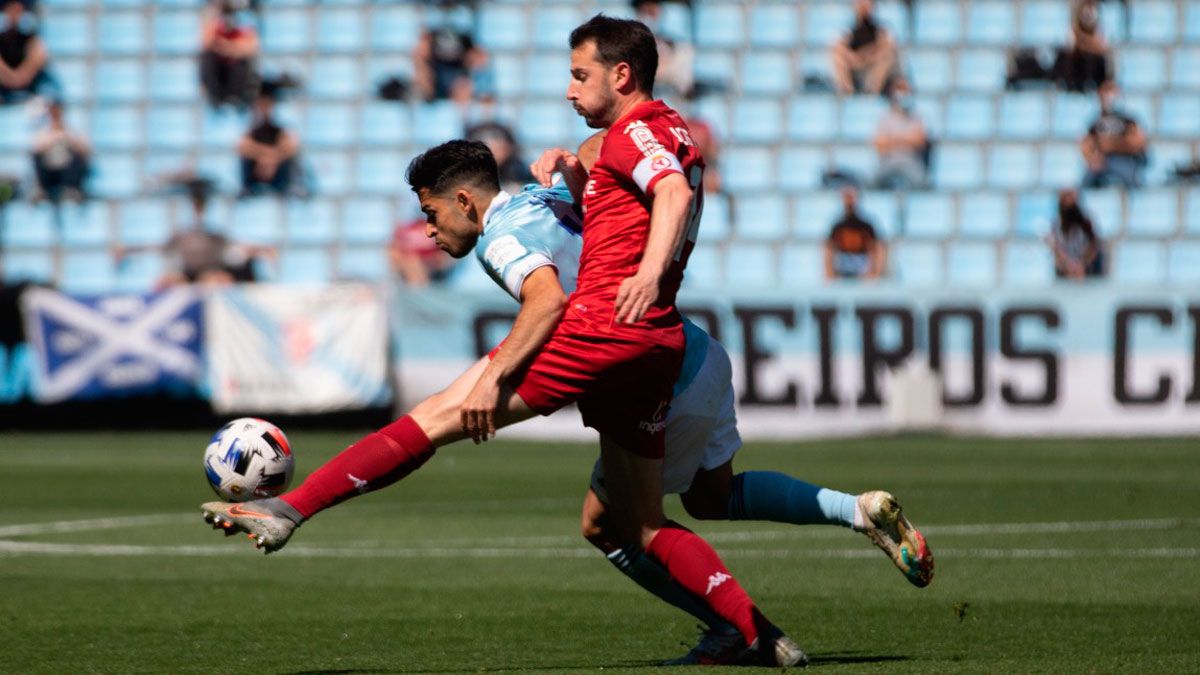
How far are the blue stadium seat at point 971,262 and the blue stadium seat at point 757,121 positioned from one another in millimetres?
2652

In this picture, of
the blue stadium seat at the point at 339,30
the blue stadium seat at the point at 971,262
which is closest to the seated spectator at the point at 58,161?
the blue stadium seat at the point at 339,30

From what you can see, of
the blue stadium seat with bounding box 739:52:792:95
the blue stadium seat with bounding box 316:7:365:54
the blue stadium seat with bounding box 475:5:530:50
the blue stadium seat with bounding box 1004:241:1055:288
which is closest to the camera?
the blue stadium seat with bounding box 1004:241:1055:288

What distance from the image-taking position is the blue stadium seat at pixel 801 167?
21.7 metres

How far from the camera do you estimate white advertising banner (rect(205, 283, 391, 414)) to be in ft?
61.8

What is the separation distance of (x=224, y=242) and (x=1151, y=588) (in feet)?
46.9

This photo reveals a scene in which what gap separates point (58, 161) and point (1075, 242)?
11.5 m

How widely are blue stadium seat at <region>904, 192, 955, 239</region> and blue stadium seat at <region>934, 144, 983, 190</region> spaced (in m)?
0.49

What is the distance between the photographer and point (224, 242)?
2047 centimetres

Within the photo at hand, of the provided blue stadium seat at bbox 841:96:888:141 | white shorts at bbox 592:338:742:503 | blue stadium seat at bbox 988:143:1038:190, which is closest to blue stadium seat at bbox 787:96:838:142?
blue stadium seat at bbox 841:96:888:141

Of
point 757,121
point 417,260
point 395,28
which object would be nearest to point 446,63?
point 395,28

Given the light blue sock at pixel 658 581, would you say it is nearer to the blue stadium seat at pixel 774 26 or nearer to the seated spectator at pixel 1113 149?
the seated spectator at pixel 1113 149

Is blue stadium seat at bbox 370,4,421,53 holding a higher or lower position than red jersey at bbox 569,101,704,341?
higher

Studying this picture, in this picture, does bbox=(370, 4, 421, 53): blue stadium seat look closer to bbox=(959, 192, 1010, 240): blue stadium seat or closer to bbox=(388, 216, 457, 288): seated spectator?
bbox=(388, 216, 457, 288): seated spectator

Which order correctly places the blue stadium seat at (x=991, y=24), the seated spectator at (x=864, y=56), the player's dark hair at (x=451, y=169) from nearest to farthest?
the player's dark hair at (x=451, y=169) → the seated spectator at (x=864, y=56) → the blue stadium seat at (x=991, y=24)
